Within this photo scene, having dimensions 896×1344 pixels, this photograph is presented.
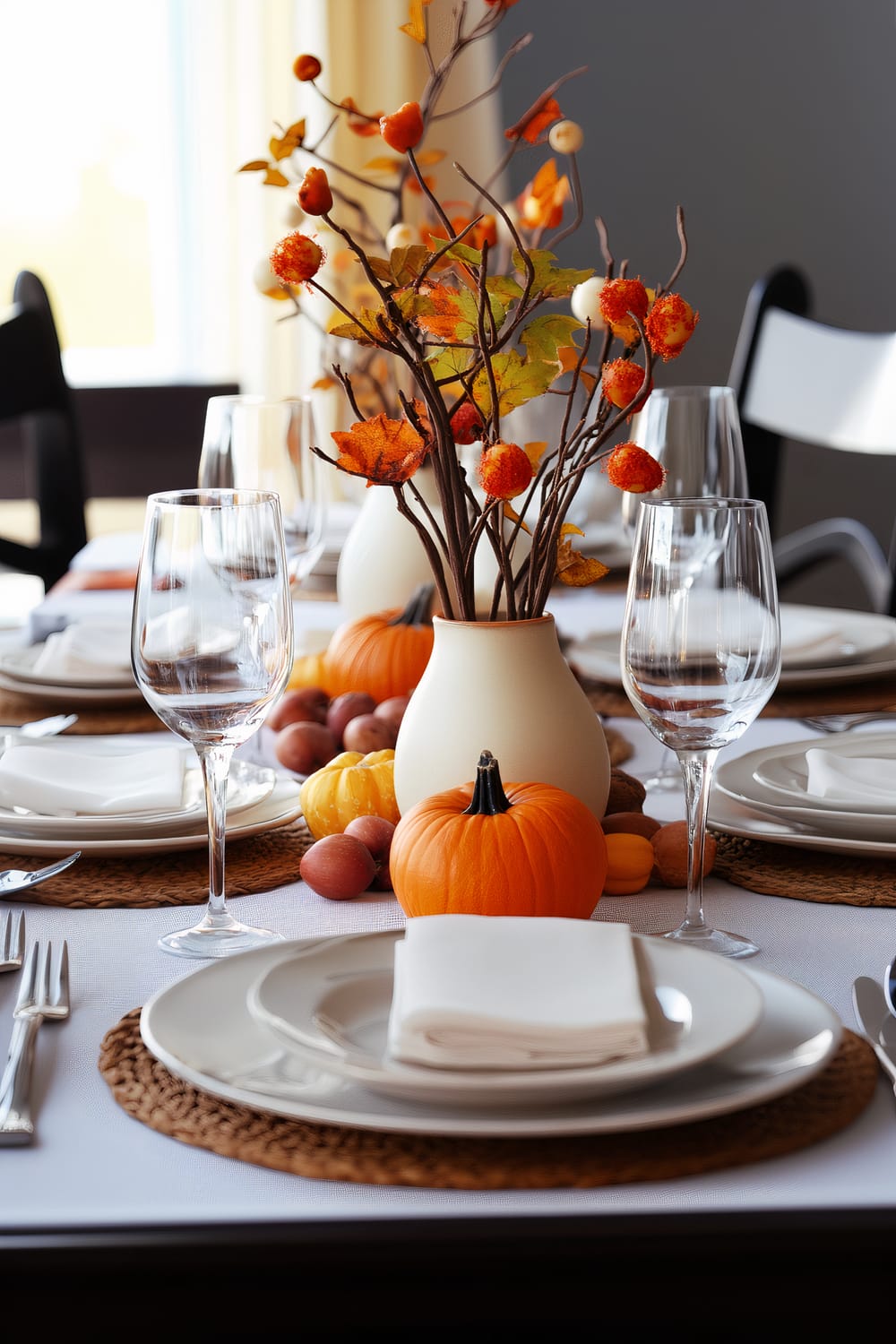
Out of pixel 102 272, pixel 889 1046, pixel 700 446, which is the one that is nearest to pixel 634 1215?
pixel 889 1046

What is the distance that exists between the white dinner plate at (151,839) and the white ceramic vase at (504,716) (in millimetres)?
122

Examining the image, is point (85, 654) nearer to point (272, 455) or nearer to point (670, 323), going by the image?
point (272, 455)

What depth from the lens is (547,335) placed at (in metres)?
0.81

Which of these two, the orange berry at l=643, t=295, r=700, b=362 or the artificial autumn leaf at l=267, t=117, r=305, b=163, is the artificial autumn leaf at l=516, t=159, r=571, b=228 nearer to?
the artificial autumn leaf at l=267, t=117, r=305, b=163

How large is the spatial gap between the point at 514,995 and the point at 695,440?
0.83 metres

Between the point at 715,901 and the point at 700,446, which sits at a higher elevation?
the point at 700,446

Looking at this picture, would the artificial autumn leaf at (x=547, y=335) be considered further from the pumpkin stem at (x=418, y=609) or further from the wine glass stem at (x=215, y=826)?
the pumpkin stem at (x=418, y=609)

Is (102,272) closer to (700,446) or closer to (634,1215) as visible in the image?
(700,446)

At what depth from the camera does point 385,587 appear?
136cm

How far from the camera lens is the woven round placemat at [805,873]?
0.81 meters

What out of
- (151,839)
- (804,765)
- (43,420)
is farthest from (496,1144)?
(43,420)

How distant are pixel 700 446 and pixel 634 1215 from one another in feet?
3.00

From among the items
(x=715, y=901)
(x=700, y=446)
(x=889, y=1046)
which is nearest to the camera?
(x=889, y=1046)

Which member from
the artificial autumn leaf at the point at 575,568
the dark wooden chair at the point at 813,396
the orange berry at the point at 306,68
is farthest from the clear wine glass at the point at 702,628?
the dark wooden chair at the point at 813,396
